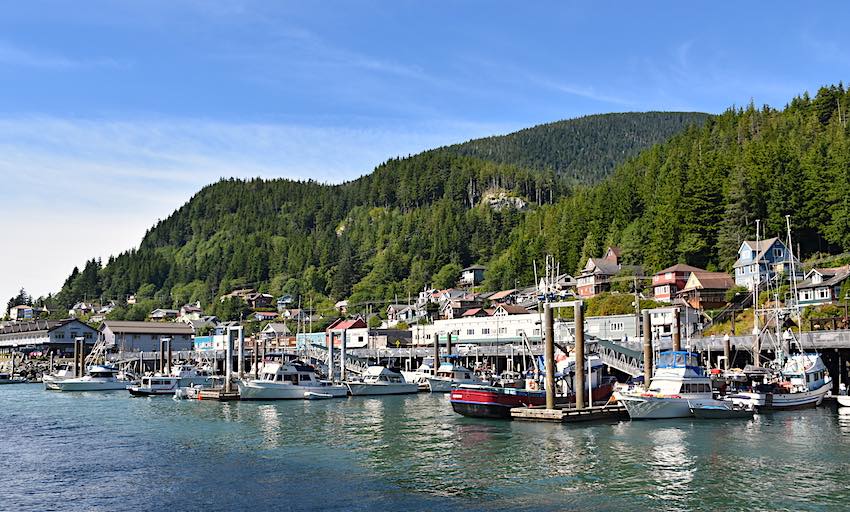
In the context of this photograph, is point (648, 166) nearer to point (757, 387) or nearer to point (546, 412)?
point (757, 387)

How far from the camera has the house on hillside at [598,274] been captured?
130 m

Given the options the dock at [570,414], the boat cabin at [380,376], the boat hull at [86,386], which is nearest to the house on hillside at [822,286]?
the boat cabin at [380,376]

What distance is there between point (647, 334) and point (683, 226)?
74091 mm

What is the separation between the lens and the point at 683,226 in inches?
4828

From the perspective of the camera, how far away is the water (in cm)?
2864

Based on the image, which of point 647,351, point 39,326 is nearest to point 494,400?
point 647,351

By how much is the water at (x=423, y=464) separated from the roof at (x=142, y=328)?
10276cm

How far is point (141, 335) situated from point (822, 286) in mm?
120747

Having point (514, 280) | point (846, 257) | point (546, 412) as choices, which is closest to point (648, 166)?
point (514, 280)

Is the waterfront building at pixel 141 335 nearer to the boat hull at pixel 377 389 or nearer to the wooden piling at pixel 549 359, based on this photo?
the boat hull at pixel 377 389

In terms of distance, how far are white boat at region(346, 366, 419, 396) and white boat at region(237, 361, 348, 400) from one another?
1261 mm

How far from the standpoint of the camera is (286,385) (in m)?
72.9

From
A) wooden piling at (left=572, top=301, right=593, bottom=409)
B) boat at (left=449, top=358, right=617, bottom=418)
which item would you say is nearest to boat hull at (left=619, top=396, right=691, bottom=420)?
wooden piling at (left=572, top=301, right=593, bottom=409)

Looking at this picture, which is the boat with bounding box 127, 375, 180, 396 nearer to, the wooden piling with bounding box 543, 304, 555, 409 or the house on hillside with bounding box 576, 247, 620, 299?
the wooden piling with bounding box 543, 304, 555, 409
